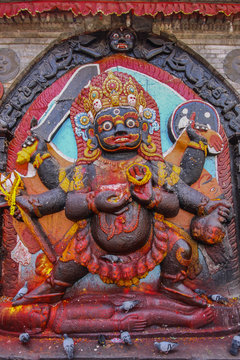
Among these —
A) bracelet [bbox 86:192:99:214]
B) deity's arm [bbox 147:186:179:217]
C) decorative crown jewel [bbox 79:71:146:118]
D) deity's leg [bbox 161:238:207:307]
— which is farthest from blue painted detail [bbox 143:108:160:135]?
deity's leg [bbox 161:238:207:307]

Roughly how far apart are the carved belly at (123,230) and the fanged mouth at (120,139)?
826 mm

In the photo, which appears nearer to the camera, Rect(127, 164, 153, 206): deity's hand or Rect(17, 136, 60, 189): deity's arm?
Rect(127, 164, 153, 206): deity's hand

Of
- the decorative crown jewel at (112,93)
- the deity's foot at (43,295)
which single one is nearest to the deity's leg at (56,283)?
the deity's foot at (43,295)

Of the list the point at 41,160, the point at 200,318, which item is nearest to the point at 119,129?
the point at 41,160

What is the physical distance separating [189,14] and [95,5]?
1.50 m

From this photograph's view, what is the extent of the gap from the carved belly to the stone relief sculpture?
0.01 metres

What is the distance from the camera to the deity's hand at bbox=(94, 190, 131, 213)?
3816 millimetres

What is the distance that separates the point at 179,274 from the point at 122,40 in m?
3.66

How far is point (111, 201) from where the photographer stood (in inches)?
152

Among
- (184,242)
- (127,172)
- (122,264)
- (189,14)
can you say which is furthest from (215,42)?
(122,264)

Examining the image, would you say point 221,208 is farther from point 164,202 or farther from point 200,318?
point 200,318

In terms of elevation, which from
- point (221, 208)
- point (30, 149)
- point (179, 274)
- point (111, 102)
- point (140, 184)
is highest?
point (111, 102)

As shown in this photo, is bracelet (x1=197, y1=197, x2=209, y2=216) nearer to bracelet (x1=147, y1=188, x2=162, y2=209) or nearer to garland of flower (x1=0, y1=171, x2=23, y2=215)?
bracelet (x1=147, y1=188, x2=162, y2=209)

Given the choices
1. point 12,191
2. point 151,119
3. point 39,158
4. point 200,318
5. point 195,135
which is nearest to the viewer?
point 200,318
